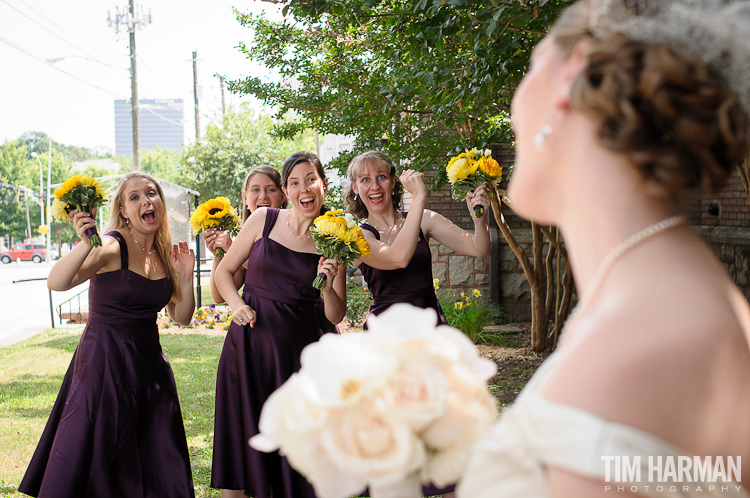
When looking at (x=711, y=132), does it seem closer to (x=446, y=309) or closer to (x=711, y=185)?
(x=711, y=185)

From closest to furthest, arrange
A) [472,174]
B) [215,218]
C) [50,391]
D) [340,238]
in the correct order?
[340,238]
[472,174]
[215,218]
[50,391]

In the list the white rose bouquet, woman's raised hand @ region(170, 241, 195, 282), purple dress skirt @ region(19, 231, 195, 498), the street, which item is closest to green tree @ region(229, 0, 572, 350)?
woman's raised hand @ region(170, 241, 195, 282)

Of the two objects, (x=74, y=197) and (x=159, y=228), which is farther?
(x=159, y=228)

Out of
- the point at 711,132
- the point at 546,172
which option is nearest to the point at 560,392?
the point at 546,172

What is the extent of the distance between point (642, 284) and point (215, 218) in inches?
177

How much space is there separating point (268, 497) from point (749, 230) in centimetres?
678

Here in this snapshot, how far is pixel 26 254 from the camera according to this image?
5381 cm

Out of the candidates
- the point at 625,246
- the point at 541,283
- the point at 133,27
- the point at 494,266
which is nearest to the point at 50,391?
the point at 541,283

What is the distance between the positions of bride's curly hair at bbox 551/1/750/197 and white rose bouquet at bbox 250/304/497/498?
518 millimetres

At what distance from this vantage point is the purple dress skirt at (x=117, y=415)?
12.9 ft

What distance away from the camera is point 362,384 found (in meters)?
1.17

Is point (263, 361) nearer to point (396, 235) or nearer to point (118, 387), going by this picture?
point (118, 387)

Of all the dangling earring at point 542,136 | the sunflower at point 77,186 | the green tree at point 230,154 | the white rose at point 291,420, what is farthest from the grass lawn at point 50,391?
the green tree at point 230,154

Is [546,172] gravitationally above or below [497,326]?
above
